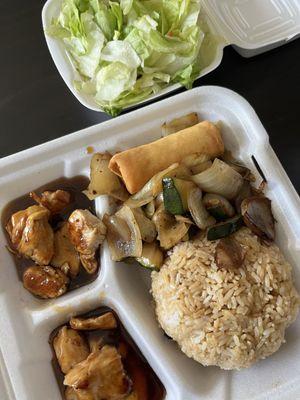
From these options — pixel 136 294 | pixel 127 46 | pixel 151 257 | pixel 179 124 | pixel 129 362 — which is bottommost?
pixel 129 362

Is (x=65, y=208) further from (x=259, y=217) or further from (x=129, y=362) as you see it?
(x=259, y=217)

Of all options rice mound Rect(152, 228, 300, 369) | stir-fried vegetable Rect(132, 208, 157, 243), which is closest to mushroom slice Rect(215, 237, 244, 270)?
rice mound Rect(152, 228, 300, 369)

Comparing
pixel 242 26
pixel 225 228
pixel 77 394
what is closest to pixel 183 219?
pixel 225 228

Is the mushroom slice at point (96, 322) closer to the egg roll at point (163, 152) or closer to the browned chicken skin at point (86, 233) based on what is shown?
the browned chicken skin at point (86, 233)

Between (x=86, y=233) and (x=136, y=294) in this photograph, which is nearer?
(x=86, y=233)

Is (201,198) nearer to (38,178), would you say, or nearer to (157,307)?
(157,307)

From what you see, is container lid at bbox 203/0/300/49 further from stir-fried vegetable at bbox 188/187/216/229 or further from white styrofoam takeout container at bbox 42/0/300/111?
stir-fried vegetable at bbox 188/187/216/229
